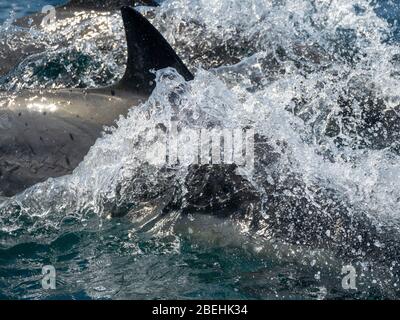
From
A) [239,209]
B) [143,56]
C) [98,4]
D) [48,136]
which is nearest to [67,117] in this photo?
[48,136]

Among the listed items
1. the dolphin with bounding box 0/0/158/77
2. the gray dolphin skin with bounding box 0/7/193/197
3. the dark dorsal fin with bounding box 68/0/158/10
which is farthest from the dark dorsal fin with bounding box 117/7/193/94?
the dark dorsal fin with bounding box 68/0/158/10

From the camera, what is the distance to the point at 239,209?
169 inches

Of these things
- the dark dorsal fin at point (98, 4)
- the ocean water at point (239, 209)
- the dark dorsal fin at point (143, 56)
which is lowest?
the ocean water at point (239, 209)

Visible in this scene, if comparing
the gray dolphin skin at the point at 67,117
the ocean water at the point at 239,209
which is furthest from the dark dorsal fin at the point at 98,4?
the gray dolphin skin at the point at 67,117

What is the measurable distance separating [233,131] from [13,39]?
13.0 ft

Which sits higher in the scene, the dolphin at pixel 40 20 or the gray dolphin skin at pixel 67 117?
the dolphin at pixel 40 20

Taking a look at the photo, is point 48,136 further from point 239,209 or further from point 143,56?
point 239,209

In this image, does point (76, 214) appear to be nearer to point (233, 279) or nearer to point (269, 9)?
point (233, 279)

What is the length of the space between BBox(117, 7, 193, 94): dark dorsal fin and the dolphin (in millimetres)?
2644

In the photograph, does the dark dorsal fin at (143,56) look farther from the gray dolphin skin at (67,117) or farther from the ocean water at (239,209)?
the ocean water at (239,209)

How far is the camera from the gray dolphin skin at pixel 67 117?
488cm

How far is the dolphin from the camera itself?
24.1 feet

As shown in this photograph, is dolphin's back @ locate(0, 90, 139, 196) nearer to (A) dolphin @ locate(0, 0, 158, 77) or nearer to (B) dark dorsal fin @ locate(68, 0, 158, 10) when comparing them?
(A) dolphin @ locate(0, 0, 158, 77)
